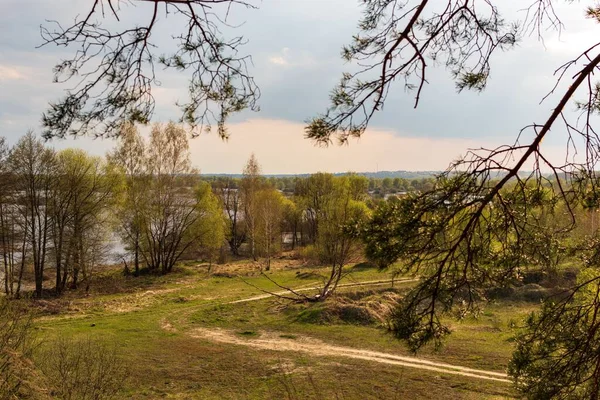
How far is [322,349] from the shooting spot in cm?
1454

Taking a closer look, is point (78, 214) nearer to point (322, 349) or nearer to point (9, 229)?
point (9, 229)

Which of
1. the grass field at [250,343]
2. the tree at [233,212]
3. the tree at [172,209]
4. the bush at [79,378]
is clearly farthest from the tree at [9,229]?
the tree at [233,212]

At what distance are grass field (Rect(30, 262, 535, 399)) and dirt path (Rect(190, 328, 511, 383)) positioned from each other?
141 millimetres

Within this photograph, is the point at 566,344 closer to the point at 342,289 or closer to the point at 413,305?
the point at 413,305

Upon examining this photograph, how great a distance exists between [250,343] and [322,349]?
2.50 meters

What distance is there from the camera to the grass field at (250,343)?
11062mm

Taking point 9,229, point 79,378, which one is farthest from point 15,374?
point 9,229

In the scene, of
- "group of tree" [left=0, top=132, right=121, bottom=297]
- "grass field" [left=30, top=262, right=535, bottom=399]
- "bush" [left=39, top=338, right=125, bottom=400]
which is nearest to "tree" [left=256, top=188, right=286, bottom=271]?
"grass field" [left=30, top=262, right=535, bottom=399]

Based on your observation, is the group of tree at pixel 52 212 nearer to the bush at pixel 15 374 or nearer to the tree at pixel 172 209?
the tree at pixel 172 209

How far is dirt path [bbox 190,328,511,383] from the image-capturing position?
1237 cm

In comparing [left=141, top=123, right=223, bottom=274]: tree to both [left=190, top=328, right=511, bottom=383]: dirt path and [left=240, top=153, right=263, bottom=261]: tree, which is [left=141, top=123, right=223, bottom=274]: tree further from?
[left=190, top=328, right=511, bottom=383]: dirt path

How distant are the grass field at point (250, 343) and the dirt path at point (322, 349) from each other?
0.46 feet

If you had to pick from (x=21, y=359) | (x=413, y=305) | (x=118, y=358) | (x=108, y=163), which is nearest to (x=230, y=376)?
(x=118, y=358)

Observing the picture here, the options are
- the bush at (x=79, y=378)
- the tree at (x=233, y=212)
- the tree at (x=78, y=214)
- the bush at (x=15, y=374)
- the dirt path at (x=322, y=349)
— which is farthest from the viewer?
the tree at (x=233, y=212)
